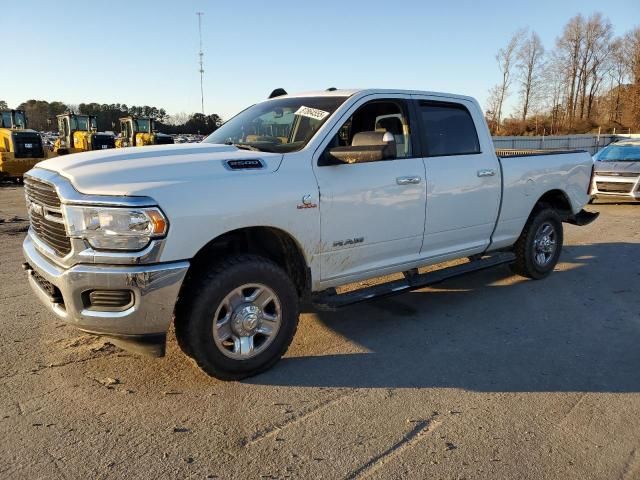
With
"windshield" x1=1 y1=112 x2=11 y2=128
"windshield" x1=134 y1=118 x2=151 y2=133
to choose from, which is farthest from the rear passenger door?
"windshield" x1=134 y1=118 x2=151 y2=133

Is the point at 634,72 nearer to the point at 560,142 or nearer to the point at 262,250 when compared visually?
the point at 560,142

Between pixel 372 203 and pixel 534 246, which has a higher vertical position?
pixel 372 203

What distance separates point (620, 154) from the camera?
43.7ft

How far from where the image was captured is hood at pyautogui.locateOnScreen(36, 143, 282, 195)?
3.16 metres

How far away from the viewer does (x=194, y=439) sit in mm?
2969

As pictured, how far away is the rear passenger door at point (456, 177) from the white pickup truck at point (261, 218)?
0.02m

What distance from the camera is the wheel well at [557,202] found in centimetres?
633

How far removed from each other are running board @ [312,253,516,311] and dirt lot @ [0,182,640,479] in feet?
1.24

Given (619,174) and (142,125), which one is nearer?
(619,174)

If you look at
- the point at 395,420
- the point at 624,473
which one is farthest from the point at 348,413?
the point at 624,473

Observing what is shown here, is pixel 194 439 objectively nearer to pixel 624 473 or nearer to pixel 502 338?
pixel 624 473

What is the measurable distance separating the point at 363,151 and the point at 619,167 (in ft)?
36.3

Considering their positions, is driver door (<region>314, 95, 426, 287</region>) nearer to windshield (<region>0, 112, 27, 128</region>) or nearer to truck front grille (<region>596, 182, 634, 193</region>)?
truck front grille (<region>596, 182, 634, 193</region>)

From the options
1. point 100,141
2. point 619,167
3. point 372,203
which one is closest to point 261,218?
point 372,203
